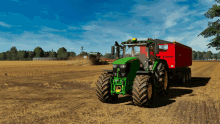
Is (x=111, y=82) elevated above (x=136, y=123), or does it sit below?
above

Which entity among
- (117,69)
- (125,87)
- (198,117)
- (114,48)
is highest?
(114,48)

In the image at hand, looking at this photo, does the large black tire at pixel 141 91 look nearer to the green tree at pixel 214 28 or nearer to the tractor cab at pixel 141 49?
the tractor cab at pixel 141 49

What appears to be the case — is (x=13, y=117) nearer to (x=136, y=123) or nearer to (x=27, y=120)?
(x=27, y=120)

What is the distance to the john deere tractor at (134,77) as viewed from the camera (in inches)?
266

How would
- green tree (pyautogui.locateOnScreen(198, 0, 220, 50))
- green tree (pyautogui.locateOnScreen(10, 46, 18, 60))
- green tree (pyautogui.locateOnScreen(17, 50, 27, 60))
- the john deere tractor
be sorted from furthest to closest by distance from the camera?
green tree (pyautogui.locateOnScreen(10, 46, 18, 60)), green tree (pyautogui.locateOnScreen(17, 50, 27, 60)), green tree (pyautogui.locateOnScreen(198, 0, 220, 50)), the john deere tractor

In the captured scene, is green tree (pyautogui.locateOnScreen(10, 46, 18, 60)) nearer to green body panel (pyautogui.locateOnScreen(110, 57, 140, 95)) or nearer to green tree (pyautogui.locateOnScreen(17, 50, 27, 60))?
green tree (pyautogui.locateOnScreen(17, 50, 27, 60))

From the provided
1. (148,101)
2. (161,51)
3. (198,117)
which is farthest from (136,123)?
(161,51)

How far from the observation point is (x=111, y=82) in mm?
7449

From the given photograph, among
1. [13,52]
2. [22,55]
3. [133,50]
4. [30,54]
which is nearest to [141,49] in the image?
[133,50]

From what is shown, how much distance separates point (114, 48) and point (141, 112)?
136 inches

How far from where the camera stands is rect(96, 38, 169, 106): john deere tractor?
6.75 metres

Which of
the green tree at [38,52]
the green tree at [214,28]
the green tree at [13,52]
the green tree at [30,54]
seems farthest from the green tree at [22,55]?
the green tree at [214,28]

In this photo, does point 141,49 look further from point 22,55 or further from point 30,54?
point 30,54

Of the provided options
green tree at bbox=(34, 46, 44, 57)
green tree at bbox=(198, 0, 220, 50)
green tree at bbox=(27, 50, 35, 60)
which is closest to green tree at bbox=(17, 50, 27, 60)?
green tree at bbox=(27, 50, 35, 60)
